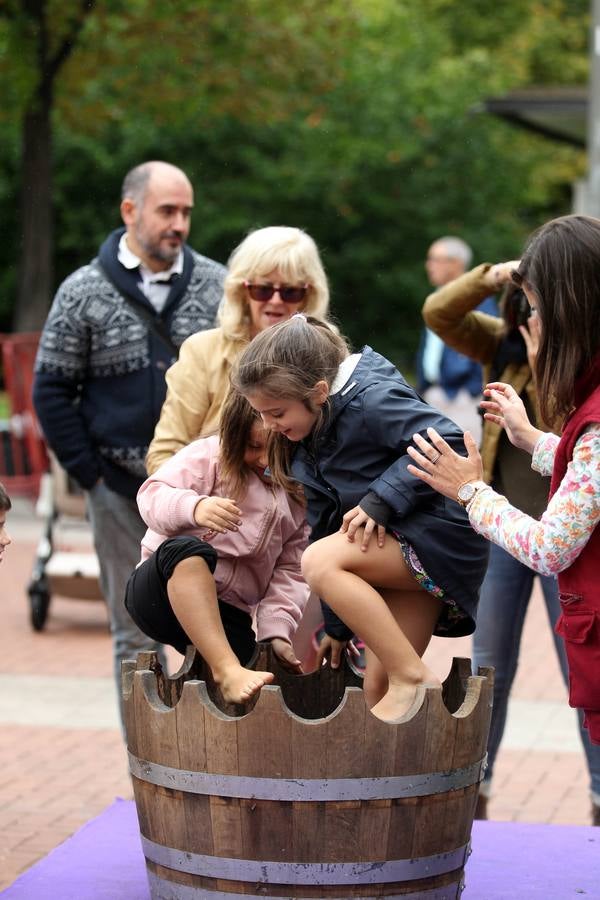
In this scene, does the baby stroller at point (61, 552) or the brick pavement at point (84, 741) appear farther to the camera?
the baby stroller at point (61, 552)

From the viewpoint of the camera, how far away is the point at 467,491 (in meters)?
2.91

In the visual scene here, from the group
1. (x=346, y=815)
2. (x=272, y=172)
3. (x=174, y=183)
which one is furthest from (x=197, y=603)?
(x=272, y=172)

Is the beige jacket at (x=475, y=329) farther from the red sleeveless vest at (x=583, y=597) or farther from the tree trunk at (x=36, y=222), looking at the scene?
the tree trunk at (x=36, y=222)

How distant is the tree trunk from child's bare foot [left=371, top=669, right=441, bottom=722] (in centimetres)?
1521

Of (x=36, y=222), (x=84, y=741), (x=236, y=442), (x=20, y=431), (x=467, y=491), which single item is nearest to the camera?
(x=467, y=491)

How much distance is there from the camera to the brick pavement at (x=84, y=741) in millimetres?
5016

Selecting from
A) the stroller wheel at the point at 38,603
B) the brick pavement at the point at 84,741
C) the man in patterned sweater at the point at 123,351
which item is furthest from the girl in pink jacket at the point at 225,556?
the stroller wheel at the point at 38,603

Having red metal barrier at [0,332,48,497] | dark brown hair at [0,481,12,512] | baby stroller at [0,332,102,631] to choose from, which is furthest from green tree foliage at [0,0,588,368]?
dark brown hair at [0,481,12,512]

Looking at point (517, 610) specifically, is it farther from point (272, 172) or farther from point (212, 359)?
point (272, 172)

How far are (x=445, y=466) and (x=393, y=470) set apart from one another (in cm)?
19

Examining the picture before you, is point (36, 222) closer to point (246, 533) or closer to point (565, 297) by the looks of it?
point (246, 533)

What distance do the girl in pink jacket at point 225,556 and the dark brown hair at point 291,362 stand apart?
29 cm

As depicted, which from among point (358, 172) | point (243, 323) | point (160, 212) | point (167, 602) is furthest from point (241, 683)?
point (358, 172)

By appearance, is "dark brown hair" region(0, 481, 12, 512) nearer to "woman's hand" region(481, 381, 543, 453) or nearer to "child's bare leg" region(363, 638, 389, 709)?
"child's bare leg" region(363, 638, 389, 709)
